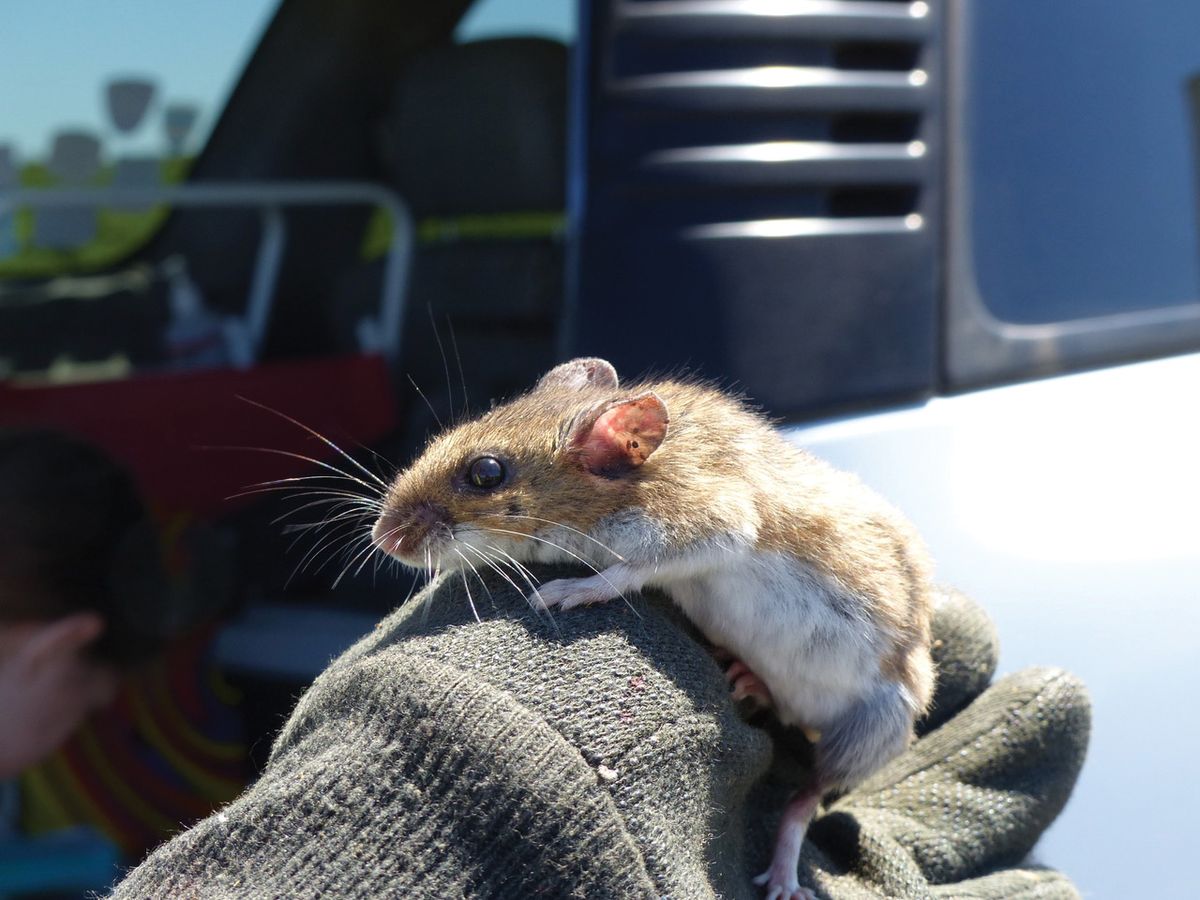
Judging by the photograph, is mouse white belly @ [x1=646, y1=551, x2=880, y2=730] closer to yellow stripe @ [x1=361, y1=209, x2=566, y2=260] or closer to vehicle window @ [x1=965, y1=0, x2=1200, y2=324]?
vehicle window @ [x1=965, y1=0, x2=1200, y2=324]

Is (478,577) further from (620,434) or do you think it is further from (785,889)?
(785,889)

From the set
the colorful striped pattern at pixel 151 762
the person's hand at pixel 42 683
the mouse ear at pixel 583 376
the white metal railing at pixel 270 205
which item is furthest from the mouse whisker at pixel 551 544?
the white metal railing at pixel 270 205

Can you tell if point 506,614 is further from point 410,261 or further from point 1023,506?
point 410,261

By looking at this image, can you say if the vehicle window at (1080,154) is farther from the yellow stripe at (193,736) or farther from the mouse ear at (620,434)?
the yellow stripe at (193,736)

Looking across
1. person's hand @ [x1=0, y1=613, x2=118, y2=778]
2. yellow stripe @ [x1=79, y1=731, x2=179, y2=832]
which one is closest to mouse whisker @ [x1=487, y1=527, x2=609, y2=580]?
person's hand @ [x1=0, y1=613, x2=118, y2=778]

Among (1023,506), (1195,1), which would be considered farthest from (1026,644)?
(1195,1)

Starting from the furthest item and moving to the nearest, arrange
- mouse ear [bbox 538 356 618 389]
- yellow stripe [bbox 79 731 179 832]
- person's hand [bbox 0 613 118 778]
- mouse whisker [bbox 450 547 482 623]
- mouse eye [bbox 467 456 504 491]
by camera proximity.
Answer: yellow stripe [bbox 79 731 179 832] < person's hand [bbox 0 613 118 778] < mouse ear [bbox 538 356 618 389] < mouse eye [bbox 467 456 504 491] < mouse whisker [bbox 450 547 482 623]
